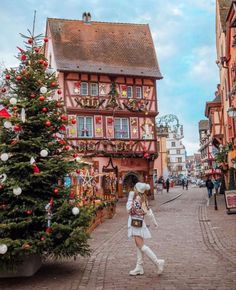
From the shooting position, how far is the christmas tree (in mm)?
7934

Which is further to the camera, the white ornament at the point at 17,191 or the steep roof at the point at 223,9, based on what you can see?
the steep roof at the point at 223,9

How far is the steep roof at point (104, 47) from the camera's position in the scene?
32406 millimetres

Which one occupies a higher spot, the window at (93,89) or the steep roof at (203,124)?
the steep roof at (203,124)

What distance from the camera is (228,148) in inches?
1123

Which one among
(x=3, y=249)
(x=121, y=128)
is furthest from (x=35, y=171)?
(x=121, y=128)

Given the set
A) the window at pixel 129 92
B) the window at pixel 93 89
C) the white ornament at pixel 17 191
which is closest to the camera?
the white ornament at pixel 17 191

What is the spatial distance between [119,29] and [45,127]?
1171 inches

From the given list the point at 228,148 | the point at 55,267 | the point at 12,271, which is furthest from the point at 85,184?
the point at 228,148

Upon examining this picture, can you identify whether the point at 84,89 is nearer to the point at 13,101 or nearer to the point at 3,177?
the point at 13,101

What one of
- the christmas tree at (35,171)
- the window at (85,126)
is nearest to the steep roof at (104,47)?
the window at (85,126)

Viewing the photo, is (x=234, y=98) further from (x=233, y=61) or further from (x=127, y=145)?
(x=127, y=145)

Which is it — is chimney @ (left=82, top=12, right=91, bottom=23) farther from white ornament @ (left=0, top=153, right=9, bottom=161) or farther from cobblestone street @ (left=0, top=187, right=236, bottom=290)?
white ornament @ (left=0, top=153, right=9, bottom=161)

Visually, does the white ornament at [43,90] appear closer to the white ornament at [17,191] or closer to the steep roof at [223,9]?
the white ornament at [17,191]

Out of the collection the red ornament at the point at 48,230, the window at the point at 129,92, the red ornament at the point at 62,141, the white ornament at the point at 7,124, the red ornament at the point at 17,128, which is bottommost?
the red ornament at the point at 48,230
